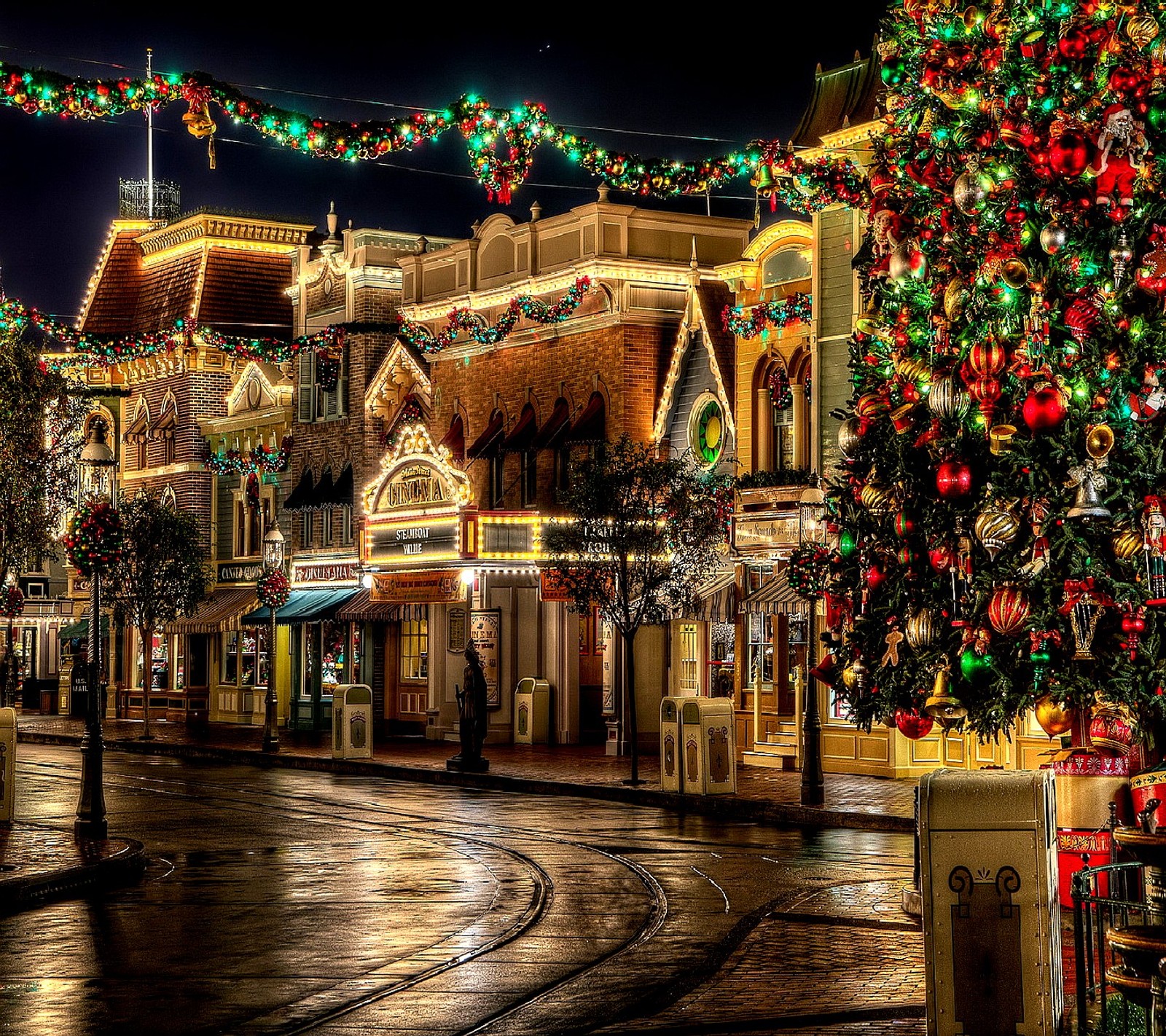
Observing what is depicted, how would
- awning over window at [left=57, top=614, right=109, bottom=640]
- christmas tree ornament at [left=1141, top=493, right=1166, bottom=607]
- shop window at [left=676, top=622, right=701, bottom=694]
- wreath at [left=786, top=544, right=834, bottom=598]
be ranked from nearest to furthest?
1. christmas tree ornament at [left=1141, top=493, right=1166, bottom=607]
2. wreath at [left=786, top=544, right=834, bottom=598]
3. shop window at [left=676, top=622, right=701, bottom=694]
4. awning over window at [left=57, top=614, right=109, bottom=640]

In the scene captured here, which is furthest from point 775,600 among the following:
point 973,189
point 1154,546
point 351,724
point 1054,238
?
point 1154,546

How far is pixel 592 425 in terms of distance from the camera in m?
35.2

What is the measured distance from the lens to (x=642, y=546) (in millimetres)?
28422

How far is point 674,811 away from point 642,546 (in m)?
5.22

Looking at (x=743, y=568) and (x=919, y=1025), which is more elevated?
(x=743, y=568)

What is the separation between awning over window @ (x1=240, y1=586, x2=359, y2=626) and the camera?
136ft

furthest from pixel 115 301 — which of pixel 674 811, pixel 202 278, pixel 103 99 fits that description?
pixel 103 99

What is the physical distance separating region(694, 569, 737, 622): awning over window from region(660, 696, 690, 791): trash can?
5734mm

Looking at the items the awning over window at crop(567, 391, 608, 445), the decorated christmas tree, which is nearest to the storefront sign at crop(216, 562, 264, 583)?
the awning over window at crop(567, 391, 608, 445)

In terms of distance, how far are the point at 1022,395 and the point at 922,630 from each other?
4.89 ft

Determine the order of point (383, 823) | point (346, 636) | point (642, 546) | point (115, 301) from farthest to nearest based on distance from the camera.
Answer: point (115, 301), point (346, 636), point (642, 546), point (383, 823)

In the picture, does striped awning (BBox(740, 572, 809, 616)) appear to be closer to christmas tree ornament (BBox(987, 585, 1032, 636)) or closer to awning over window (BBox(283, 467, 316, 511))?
awning over window (BBox(283, 467, 316, 511))

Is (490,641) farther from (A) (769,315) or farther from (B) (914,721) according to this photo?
(B) (914,721)

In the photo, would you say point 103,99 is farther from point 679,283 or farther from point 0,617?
point 0,617
